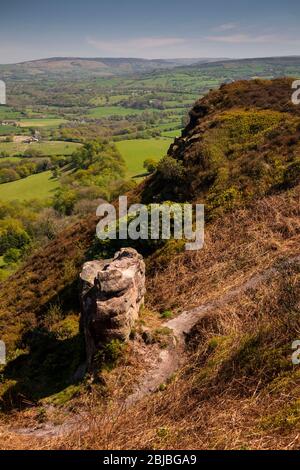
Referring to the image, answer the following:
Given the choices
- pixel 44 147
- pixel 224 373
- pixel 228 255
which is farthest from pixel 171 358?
pixel 44 147

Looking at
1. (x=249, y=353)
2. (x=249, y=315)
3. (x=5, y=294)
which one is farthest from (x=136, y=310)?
(x=5, y=294)

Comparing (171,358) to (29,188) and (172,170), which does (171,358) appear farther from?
(29,188)

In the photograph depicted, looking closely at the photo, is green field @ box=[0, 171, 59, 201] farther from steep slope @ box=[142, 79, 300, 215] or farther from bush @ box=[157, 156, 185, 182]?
bush @ box=[157, 156, 185, 182]

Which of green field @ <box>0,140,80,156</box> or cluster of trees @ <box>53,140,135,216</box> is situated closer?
cluster of trees @ <box>53,140,135,216</box>

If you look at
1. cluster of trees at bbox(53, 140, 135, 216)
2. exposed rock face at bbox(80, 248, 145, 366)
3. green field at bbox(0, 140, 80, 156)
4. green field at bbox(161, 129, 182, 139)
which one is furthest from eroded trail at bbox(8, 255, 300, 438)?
green field at bbox(0, 140, 80, 156)

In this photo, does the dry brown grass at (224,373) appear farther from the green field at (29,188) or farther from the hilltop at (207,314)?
the green field at (29,188)
